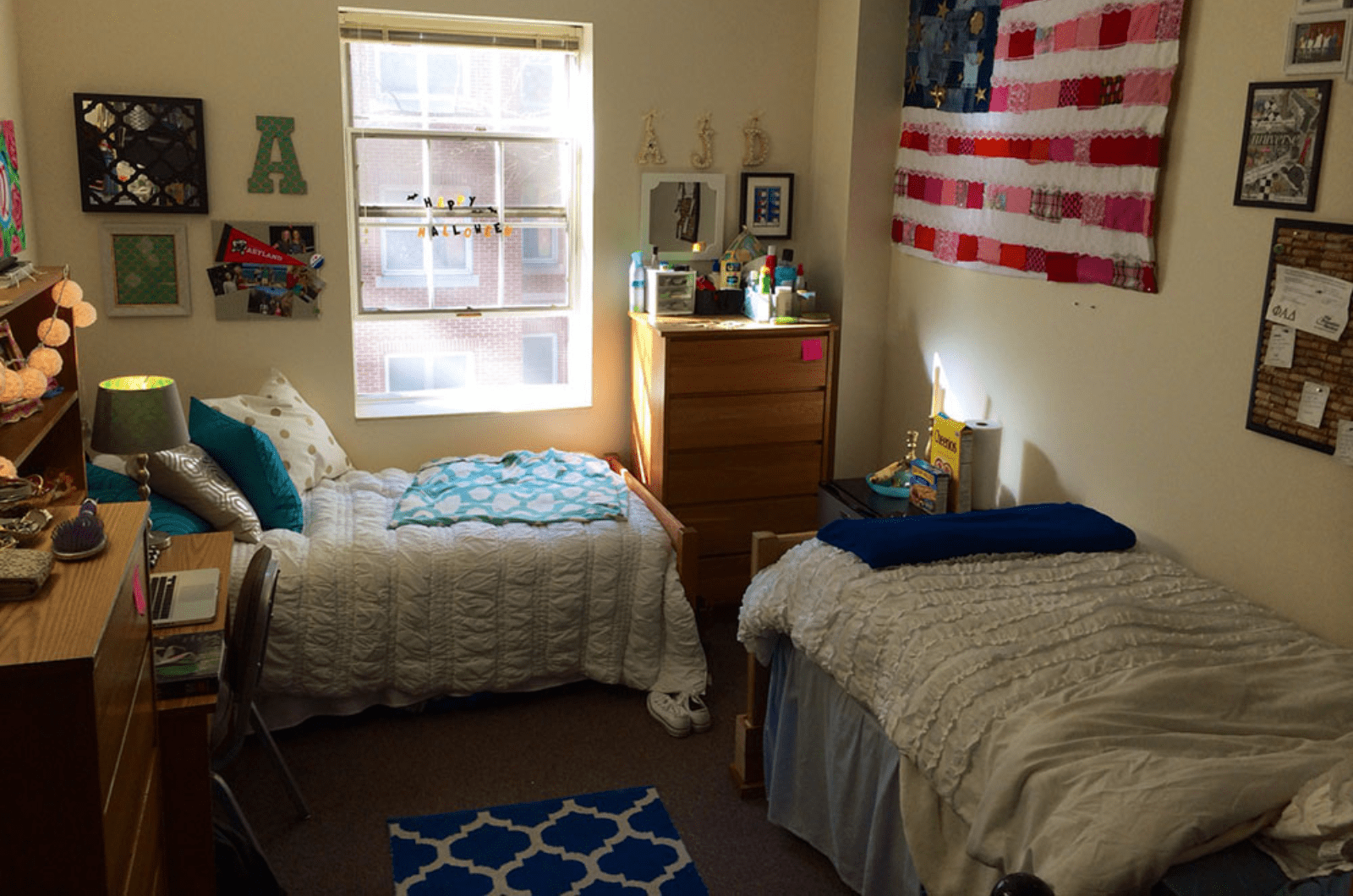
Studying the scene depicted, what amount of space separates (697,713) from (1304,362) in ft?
6.35

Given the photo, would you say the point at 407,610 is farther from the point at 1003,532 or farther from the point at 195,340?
the point at 1003,532

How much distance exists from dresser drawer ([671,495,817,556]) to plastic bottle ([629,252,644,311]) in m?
0.81

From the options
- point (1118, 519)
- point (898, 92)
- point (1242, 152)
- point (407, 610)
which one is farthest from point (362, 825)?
point (898, 92)

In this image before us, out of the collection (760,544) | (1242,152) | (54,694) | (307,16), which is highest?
(307,16)

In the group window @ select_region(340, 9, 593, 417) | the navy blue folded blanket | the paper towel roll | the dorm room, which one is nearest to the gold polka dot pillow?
the dorm room

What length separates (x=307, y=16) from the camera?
3.92m

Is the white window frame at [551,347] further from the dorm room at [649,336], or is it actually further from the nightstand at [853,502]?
the nightstand at [853,502]

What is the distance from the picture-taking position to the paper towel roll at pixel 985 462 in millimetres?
3607

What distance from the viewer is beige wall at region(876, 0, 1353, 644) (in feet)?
8.58

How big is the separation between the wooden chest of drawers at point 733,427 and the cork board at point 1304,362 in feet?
5.80

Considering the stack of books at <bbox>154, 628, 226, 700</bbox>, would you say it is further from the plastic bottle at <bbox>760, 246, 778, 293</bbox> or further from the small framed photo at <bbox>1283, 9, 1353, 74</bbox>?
the small framed photo at <bbox>1283, 9, 1353, 74</bbox>

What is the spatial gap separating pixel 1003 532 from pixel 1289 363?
2.49ft

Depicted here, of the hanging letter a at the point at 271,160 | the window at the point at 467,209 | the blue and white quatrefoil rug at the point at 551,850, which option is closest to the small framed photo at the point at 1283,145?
the blue and white quatrefoil rug at the point at 551,850

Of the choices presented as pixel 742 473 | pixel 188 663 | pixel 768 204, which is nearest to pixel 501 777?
pixel 188 663
